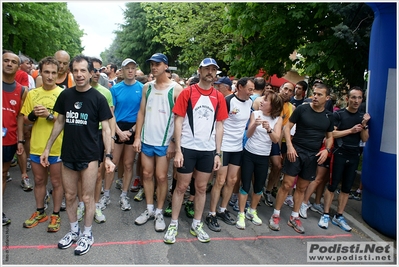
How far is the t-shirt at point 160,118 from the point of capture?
394 centimetres

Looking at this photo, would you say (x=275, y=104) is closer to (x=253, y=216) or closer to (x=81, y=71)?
(x=253, y=216)

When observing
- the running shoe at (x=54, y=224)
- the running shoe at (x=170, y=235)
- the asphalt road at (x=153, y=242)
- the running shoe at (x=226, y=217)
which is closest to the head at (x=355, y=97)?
the asphalt road at (x=153, y=242)

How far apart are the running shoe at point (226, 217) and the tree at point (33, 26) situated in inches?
595

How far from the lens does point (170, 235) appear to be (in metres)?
3.71

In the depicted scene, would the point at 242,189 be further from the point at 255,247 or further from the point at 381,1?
the point at 381,1

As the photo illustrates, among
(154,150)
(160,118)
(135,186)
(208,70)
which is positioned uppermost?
(208,70)

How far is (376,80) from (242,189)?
238cm

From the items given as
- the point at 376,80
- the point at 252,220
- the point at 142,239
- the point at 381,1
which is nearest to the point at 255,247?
the point at 252,220

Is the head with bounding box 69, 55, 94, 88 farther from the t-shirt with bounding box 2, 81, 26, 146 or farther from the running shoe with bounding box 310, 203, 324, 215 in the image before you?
the running shoe with bounding box 310, 203, 324, 215

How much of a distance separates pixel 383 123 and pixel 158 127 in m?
2.98

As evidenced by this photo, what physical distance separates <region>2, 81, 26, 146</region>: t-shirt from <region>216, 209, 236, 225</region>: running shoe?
2.85 meters

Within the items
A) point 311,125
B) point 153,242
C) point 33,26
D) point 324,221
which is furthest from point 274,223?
point 33,26

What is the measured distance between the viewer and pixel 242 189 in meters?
4.38

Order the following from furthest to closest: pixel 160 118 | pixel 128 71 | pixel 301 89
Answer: pixel 301 89, pixel 128 71, pixel 160 118
